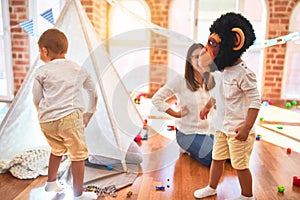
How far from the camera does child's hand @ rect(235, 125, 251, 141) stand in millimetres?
1192

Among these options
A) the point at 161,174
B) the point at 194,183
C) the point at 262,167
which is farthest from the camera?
the point at 262,167

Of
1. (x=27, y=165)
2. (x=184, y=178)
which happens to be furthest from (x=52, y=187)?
(x=184, y=178)

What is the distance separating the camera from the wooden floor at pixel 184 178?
56.4 inches

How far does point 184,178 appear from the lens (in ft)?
5.35

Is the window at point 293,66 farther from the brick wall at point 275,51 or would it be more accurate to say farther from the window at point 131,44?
the window at point 131,44

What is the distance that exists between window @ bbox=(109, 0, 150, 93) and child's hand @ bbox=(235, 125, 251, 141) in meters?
2.75

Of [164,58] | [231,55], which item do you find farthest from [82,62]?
[164,58]

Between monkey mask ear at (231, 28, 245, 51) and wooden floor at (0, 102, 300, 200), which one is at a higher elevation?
monkey mask ear at (231, 28, 245, 51)

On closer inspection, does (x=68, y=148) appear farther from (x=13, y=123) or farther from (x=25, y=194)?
(x=13, y=123)

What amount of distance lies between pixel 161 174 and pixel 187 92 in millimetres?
518

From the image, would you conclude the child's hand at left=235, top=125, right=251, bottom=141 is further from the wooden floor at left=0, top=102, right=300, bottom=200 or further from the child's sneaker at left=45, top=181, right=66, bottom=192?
the child's sneaker at left=45, top=181, right=66, bottom=192

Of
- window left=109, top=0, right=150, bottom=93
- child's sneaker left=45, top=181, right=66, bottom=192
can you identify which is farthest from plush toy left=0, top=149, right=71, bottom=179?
window left=109, top=0, right=150, bottom=93

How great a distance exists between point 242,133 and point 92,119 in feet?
2.90

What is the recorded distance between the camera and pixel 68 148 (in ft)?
4.36
